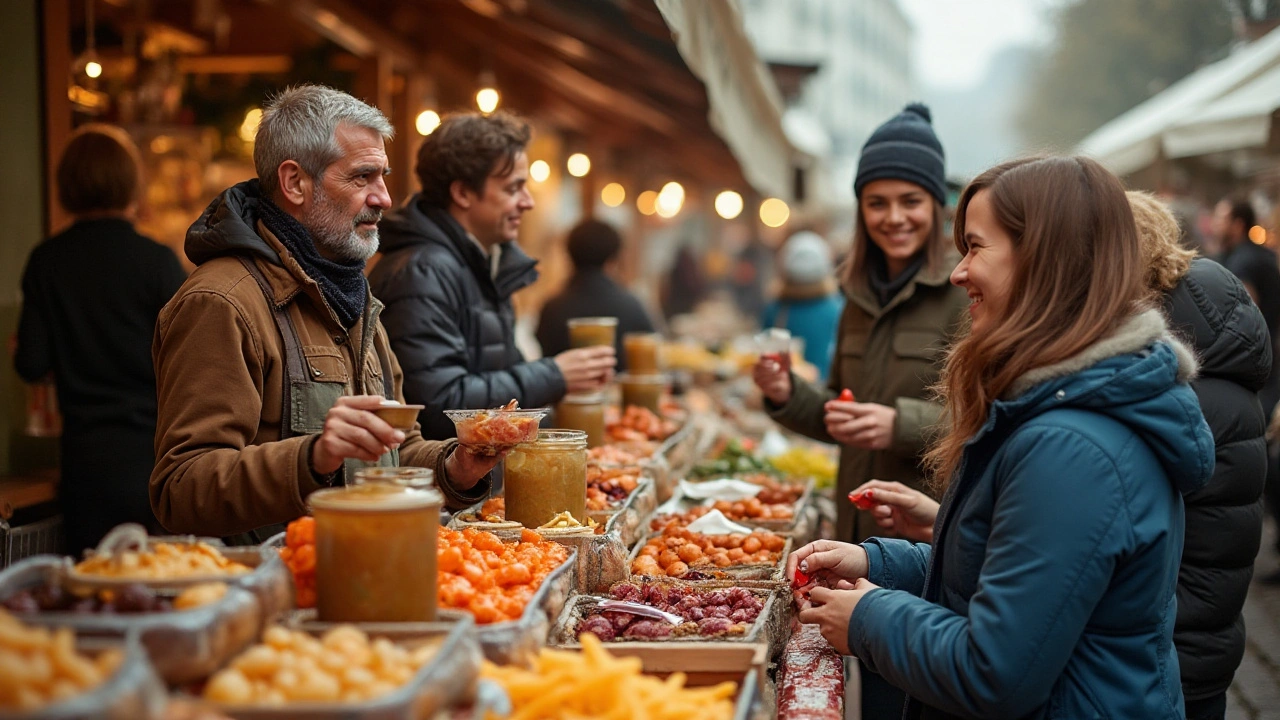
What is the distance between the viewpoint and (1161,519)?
217 cm

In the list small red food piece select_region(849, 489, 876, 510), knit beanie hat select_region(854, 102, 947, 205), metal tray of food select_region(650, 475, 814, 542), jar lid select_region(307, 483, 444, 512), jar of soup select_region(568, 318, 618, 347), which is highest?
knit beanie hat select_region(854, 102, 947, 205)

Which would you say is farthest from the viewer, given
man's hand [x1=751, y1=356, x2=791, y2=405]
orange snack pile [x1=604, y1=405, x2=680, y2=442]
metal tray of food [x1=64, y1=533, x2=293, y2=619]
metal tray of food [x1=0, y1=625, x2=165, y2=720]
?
orange snack pile [x1=604, y1=405, x2=680, y2=442]

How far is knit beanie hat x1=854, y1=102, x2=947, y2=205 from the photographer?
14.1 feet

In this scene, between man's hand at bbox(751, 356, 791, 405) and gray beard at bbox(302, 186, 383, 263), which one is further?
man's hand at bbox(751, 356, 791, 405)

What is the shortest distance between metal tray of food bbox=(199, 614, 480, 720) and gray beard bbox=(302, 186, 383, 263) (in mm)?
1297

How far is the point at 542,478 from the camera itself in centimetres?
316

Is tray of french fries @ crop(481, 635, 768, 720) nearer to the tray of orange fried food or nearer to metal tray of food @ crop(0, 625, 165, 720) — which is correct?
the tray of orange fried food

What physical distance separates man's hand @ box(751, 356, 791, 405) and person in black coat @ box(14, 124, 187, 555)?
255 centimetres

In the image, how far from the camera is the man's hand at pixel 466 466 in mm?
2992

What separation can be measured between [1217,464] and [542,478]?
206 cm

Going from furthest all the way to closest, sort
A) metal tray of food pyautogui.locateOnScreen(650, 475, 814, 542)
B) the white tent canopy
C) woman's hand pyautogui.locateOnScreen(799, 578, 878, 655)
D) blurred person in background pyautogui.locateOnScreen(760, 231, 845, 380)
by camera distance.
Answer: blurred person in background pyautogui.locateOnScreen(760, 231, 845, 380), the white tent canopy, metal tray of food pyautogui.locateOnScreen(650, 475, 814, 542), woman's hand pyautogui.locateOnScreen(799, 578, 878, 655)

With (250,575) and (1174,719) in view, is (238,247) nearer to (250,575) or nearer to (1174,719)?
(250,575)

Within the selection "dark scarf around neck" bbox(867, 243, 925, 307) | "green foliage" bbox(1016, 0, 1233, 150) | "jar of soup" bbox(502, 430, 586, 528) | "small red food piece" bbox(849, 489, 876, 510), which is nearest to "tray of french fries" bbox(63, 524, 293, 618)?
"jar of soup" bbox(502, 430, 586, 528)

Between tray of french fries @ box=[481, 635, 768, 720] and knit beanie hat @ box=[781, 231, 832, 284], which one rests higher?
knit beanie hat @ box=[781, 231, 832, 284]
